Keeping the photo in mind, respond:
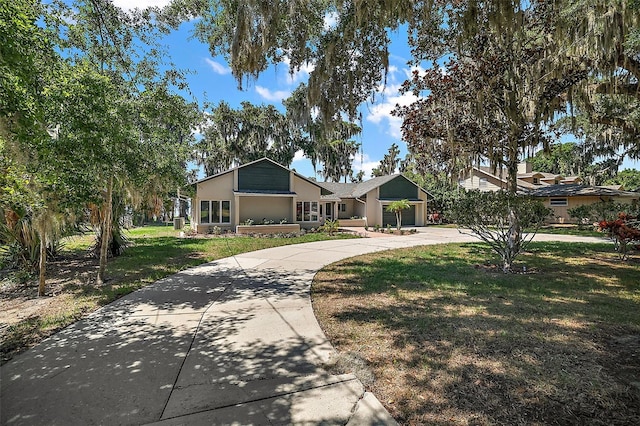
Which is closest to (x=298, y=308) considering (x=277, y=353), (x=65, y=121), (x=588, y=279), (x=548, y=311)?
(x=277, y=353)

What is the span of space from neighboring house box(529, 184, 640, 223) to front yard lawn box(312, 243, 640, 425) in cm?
2189

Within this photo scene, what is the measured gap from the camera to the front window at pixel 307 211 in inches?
863

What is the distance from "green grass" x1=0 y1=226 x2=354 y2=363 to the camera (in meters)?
4.16

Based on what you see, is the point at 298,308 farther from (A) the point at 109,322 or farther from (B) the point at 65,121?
(B) the point at 65,121

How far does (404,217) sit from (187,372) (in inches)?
970

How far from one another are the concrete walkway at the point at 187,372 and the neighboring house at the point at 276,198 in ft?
46.4

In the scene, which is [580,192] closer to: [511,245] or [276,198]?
[511,245]

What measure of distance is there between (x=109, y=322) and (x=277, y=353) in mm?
2763

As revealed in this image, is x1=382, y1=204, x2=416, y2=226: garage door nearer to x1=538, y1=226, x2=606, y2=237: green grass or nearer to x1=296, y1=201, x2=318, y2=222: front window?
x1=296, y1=201, x2=318, y2=222: front window

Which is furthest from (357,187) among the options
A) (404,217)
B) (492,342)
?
(492,342)

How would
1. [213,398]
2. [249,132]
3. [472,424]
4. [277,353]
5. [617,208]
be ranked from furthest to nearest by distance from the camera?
[249,132] < [617,208] < [277,353] < [213,398] < [472,424]

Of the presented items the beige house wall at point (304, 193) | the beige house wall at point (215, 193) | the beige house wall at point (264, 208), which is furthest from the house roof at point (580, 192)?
the beige house wall at point (215, 193)

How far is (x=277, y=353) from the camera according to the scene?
136 inches

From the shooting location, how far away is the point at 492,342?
3629 millimetres
